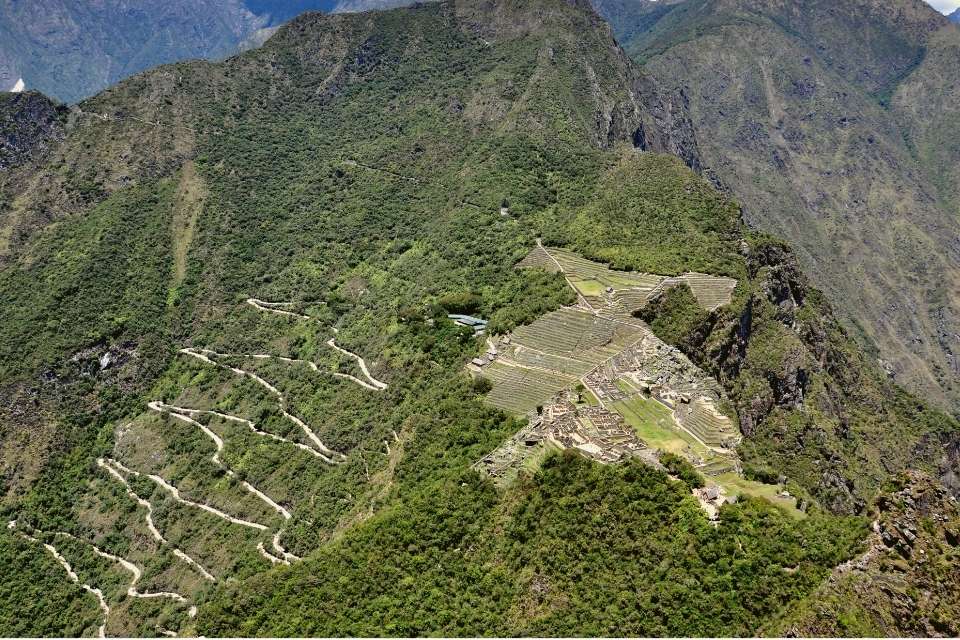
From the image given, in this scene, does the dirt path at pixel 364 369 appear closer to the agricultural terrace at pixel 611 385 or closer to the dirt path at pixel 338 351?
the dirt path at pixel 338 351

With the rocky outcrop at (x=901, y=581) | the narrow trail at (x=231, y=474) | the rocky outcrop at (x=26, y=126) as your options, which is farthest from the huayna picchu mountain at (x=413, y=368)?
the rocky outcrop at (x=901, y=581)

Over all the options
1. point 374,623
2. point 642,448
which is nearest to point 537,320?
point 642,448

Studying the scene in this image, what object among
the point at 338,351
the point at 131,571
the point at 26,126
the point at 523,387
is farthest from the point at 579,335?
the point at 26,126

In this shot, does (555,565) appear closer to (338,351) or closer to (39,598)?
(338,351)

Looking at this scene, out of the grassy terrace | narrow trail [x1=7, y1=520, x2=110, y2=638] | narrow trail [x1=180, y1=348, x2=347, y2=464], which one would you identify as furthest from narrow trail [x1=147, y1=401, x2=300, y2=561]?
the grassy terrace

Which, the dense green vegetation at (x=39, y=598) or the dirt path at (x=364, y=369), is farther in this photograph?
the dirt path at (x=364, y=369)

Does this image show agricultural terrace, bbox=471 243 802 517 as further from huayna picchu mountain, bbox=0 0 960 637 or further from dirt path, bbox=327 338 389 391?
dirt path, bbox=327 338 389 391

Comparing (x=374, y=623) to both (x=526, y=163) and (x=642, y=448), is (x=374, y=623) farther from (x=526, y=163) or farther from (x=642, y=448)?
(x=526, y=163)
